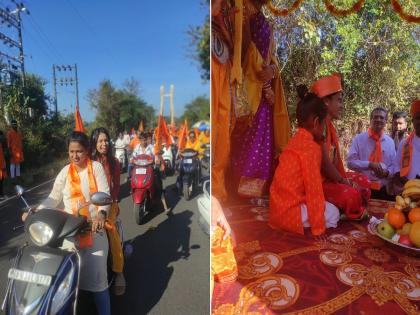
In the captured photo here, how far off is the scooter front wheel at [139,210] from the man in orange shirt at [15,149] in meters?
0.45

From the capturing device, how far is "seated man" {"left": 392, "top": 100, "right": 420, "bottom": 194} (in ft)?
9.66

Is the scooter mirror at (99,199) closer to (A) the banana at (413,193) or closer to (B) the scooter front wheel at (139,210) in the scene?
(B) the scooter front wheel at (139,210)

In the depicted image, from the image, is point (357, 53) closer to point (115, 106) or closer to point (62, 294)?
point (115, 106)

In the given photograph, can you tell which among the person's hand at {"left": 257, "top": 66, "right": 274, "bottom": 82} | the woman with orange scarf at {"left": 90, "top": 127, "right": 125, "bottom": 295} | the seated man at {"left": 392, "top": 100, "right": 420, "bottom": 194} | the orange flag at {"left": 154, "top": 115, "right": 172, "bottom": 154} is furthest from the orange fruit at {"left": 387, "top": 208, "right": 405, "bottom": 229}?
the woman with orange scarf at {"left": 90, "top": 127, "right": 125, "bottom": 295}

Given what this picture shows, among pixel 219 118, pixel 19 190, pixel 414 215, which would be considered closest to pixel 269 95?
pixel 219 118

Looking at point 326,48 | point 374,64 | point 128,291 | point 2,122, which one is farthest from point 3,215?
point 374,64

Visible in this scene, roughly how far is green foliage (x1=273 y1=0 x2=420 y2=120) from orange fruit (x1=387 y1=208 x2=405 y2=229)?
1.94m

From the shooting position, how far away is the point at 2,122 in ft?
3.64

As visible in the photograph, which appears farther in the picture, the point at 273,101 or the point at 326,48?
the point at 326,48

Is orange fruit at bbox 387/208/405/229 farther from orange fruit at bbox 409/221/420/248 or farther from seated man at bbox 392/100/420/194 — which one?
seated man at bbox 392/100/420/194

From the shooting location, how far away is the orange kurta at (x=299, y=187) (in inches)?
89.0

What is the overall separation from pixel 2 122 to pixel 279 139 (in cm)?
233

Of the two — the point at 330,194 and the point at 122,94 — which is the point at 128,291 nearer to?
the point at 122,94

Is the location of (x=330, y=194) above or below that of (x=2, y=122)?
below
